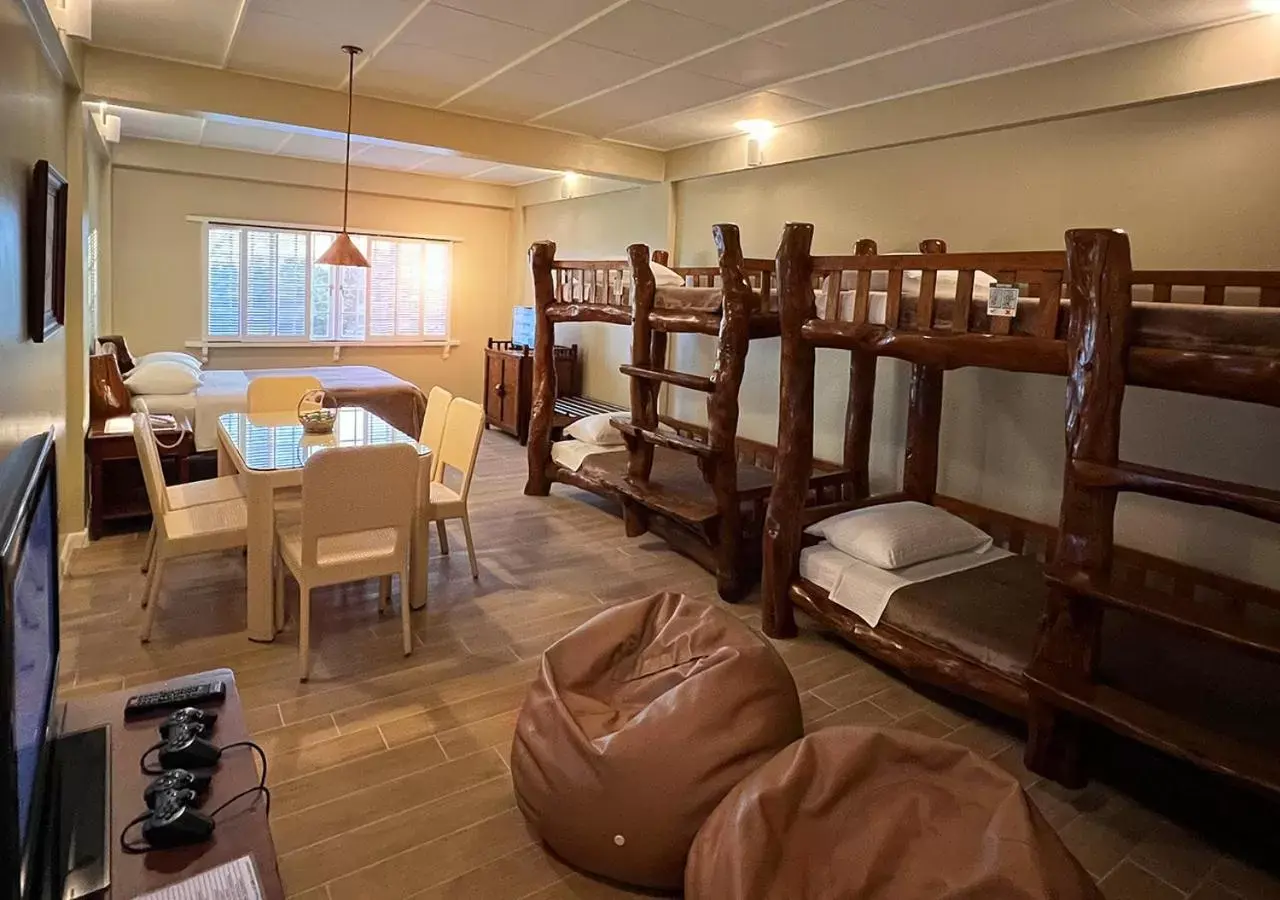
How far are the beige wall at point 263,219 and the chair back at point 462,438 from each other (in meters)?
4.58

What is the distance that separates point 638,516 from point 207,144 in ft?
17.1

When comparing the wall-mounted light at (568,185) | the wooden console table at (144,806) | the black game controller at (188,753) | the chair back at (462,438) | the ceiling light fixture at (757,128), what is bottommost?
the wooden console table at (144,806)

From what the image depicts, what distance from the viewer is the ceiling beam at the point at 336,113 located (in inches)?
170

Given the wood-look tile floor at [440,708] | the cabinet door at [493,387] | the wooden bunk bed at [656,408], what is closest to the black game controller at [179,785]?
the wood-look tile floor at [440,708]

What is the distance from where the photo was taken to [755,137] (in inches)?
211

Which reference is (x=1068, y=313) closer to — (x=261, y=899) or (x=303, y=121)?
(x=261, y=899)

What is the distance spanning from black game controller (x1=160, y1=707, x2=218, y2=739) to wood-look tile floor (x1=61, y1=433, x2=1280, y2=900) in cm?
53

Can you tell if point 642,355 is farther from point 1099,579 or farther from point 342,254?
point 1099,579

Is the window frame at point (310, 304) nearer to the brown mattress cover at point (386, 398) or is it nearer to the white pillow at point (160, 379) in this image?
the brown mattress cover at point (386, 398)

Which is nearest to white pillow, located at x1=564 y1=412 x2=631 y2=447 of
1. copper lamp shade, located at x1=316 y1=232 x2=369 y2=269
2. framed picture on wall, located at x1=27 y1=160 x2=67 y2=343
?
copper lamp shade, located at x1=316 y1=232 x2=369 y2=269

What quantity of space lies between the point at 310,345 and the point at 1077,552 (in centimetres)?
732

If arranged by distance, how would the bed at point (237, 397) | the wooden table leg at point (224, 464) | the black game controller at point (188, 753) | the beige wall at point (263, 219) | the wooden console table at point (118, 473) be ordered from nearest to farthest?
the black game controller at point (188, 753), the wooden table leg at point (224, 464), the wooden console table at point (118, 473), the bed at point (237, 397), the beige wall at point (263, 219)

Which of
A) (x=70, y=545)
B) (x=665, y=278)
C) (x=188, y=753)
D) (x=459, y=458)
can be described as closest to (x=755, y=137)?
(x=665, y=278)

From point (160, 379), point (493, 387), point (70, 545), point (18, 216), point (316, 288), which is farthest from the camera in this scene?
point (316, 288)
